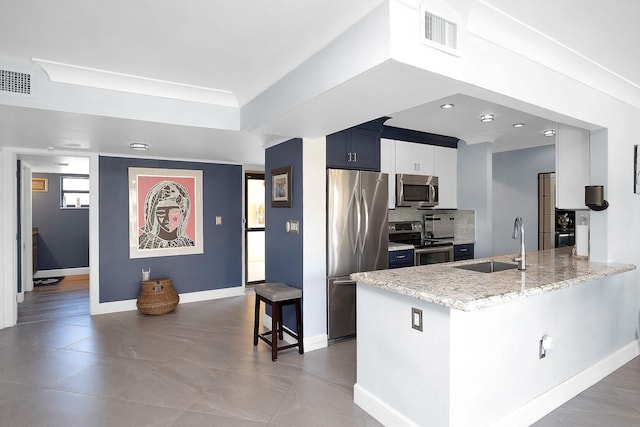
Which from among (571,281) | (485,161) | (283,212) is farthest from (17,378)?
(485,161)

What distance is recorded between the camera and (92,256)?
471 cm

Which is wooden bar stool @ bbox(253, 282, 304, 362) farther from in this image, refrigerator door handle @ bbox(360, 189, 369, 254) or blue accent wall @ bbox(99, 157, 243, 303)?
blue accent wall @ bbox(99, 157, 243, 303)

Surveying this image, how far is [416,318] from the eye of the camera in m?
2.11

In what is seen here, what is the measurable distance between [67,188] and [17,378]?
5.51 metres

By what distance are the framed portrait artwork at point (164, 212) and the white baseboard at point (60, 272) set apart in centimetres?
333

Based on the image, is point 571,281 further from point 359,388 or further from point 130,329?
point 130,329

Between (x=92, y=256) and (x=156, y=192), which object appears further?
(x=156, y=192)

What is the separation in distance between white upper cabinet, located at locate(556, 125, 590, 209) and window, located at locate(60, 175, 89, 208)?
8.15 meters

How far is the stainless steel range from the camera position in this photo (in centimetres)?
462

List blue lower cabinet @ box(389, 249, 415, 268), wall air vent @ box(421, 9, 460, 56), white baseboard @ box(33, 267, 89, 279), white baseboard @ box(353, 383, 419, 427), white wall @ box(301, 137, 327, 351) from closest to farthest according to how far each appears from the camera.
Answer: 1. wall air vent @ box(421, 9, 460, 56)
2. white baseboard @ box(353, 383, 419, 427)
3. white wall @ box(301, 137, 327, 351)
4. blue lower cabinet @ box(389, 249, 415, 268)
5. white baseboard @ box(33, 267, 89, 279)

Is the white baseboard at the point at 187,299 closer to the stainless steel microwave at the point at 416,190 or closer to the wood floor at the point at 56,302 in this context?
A: the wood floor at the point at 56,302

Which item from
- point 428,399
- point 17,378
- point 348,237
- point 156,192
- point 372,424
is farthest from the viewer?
point 156,192

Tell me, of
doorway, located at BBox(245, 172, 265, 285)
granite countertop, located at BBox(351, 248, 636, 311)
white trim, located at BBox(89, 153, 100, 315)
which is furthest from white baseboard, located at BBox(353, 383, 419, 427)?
doorway, located at BBox(245, 172, 265, 285)

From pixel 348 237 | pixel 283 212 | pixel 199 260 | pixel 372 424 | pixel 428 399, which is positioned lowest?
pixel 372 424
